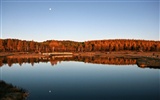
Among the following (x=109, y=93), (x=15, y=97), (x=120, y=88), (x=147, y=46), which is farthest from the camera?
(x=147, y=46)

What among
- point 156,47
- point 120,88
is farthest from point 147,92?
point 156,47

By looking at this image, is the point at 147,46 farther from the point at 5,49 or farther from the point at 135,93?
the point at 135,93

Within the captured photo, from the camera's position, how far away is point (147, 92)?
31.2 metres

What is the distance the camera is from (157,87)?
34812 millimetres

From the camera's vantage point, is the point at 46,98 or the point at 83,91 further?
the point at 83,91

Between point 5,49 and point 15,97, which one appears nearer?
point 15,97

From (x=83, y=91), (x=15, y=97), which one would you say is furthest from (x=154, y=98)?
(x=15, y=97)

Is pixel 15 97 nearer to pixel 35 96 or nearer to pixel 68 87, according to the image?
pixel 35 96

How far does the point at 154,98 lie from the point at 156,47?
163925 millimetres

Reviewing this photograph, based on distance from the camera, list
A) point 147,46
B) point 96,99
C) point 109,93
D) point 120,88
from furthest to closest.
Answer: point 147,46, point 120,88, point 109,93, point 96,99

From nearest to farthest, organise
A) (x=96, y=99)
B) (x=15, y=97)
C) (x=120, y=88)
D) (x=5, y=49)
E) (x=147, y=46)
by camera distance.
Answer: (x=15, y=97)
(x=96, y=99)
(x=120, y=88)
(x=5, y=49)
(x=147, y=46)

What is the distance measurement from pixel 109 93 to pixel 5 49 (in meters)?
161

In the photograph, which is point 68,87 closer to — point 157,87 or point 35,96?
point 35,96

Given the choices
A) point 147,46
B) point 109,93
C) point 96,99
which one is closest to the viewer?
point 96,99
